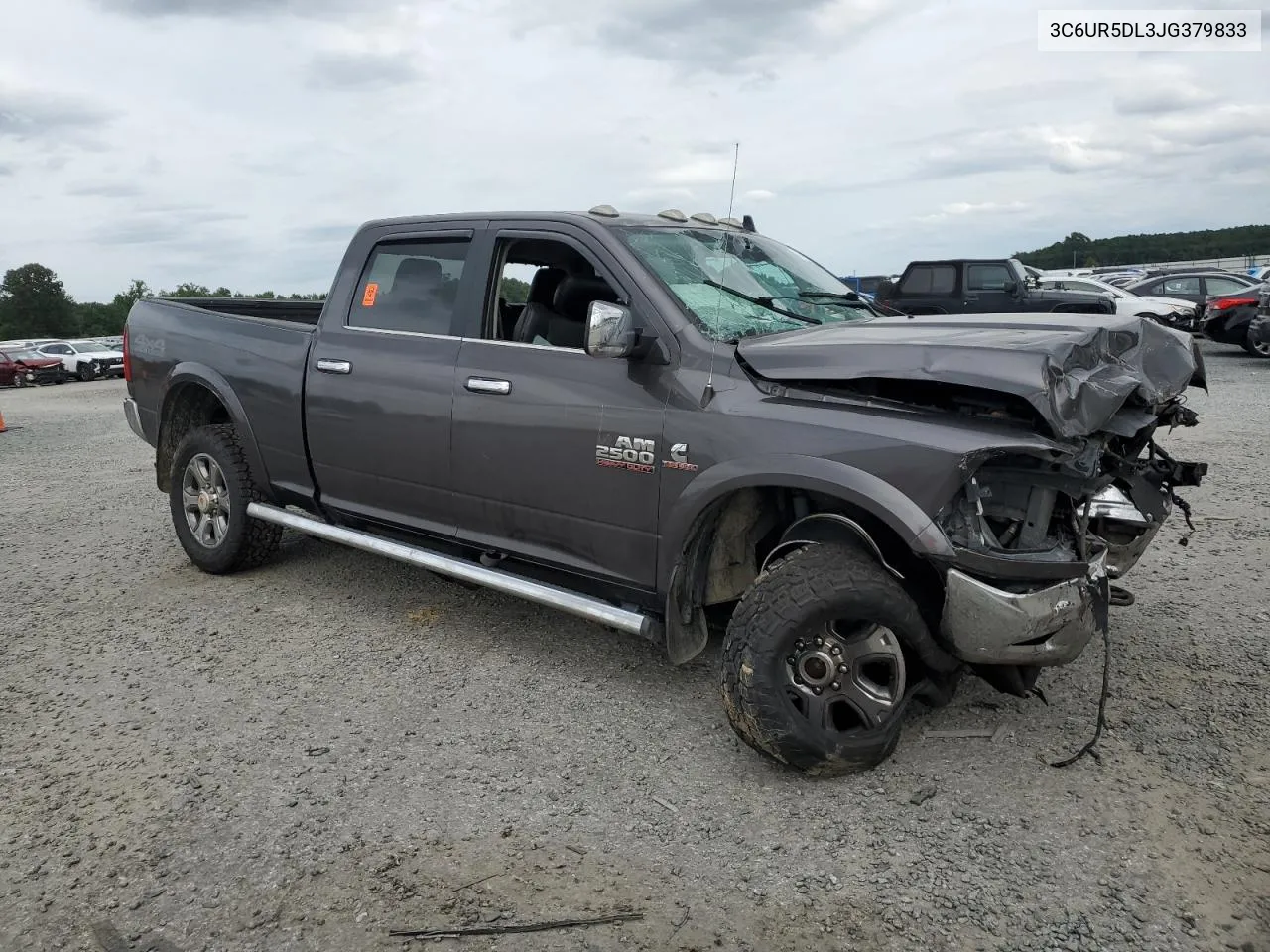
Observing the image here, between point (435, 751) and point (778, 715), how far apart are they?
129cm

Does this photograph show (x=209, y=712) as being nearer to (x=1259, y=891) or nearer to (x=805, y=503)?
(x=805, y=503)

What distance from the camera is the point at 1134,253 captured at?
232ft

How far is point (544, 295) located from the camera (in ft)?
14.5

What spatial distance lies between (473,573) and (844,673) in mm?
1712

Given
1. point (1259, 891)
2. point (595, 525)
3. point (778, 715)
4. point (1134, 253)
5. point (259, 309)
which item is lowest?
point (1259, 891)

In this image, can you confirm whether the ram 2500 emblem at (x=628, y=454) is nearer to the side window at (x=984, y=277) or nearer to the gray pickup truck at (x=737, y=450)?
the gray pickup truck at (x=737, y=450)

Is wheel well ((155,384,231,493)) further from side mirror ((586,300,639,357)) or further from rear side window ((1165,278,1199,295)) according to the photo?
rear side window ((1165,278,1199,295))

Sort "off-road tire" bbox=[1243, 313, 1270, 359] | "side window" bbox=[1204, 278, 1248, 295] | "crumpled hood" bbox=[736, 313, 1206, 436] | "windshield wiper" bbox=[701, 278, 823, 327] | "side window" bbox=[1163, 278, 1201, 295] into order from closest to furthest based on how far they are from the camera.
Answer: "crumpled hood" bbox=[736, 313, 1206, 436] < "windshield wiper" bbox=[701, 278, 823, 327] < "off-road tire" bbox=[1243, 313, 1270, 359] < "side window" bbox=[1204, 278, 1248, 295] < "side window" bbox=[1163, 278, 1201, 295]

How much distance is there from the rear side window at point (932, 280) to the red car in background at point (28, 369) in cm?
2516

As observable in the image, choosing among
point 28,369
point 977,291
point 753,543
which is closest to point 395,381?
point 753,543

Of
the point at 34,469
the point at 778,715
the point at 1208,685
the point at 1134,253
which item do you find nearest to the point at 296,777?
the point at 778,715

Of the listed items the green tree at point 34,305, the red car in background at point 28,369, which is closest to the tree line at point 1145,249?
the red car in background at point 28,369

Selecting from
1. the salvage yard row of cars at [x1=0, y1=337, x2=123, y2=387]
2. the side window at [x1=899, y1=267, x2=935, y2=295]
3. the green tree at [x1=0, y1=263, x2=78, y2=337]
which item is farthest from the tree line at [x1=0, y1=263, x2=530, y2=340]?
the side window at [x1=899, y1=267, x2=935, y2=295]

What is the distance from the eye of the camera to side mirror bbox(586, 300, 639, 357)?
349 cm
